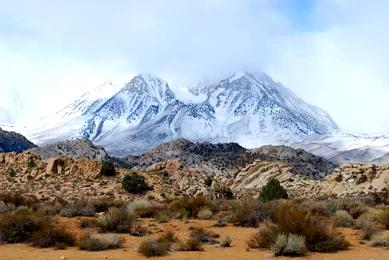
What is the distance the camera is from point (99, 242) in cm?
2033

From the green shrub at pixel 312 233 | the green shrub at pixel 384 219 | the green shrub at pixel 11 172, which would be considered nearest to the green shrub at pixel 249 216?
the green shrub at pixel 384 219

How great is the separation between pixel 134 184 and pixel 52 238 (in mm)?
28805

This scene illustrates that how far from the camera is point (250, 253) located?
1933 cm

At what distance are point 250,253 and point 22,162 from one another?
4655cm

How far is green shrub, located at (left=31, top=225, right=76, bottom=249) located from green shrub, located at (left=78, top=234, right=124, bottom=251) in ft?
1.60

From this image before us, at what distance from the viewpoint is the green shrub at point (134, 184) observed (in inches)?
1961

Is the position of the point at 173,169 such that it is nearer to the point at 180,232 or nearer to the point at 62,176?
the point at 62,176

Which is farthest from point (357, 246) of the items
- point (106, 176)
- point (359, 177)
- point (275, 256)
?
point (359, 177)

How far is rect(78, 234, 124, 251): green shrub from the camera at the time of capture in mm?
20070

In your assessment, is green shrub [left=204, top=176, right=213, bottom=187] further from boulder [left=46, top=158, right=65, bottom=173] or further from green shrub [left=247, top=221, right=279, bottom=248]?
green shrub [left=247, top=221, right=279, bottom=248]

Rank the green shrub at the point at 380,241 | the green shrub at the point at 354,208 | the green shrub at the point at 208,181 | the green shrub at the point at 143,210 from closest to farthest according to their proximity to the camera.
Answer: the green shrub at the point at 380,241 → the green shrub at the point at 354,208 → the green shrub at the point at 143,210 → the green shrub at the point at 208,181

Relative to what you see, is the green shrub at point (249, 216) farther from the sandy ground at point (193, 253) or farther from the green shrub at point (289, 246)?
the green shrub at point (289, 246)

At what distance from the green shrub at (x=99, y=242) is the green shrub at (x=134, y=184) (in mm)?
28456

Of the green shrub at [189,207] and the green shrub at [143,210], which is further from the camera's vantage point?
the green shrub at [143,210]
